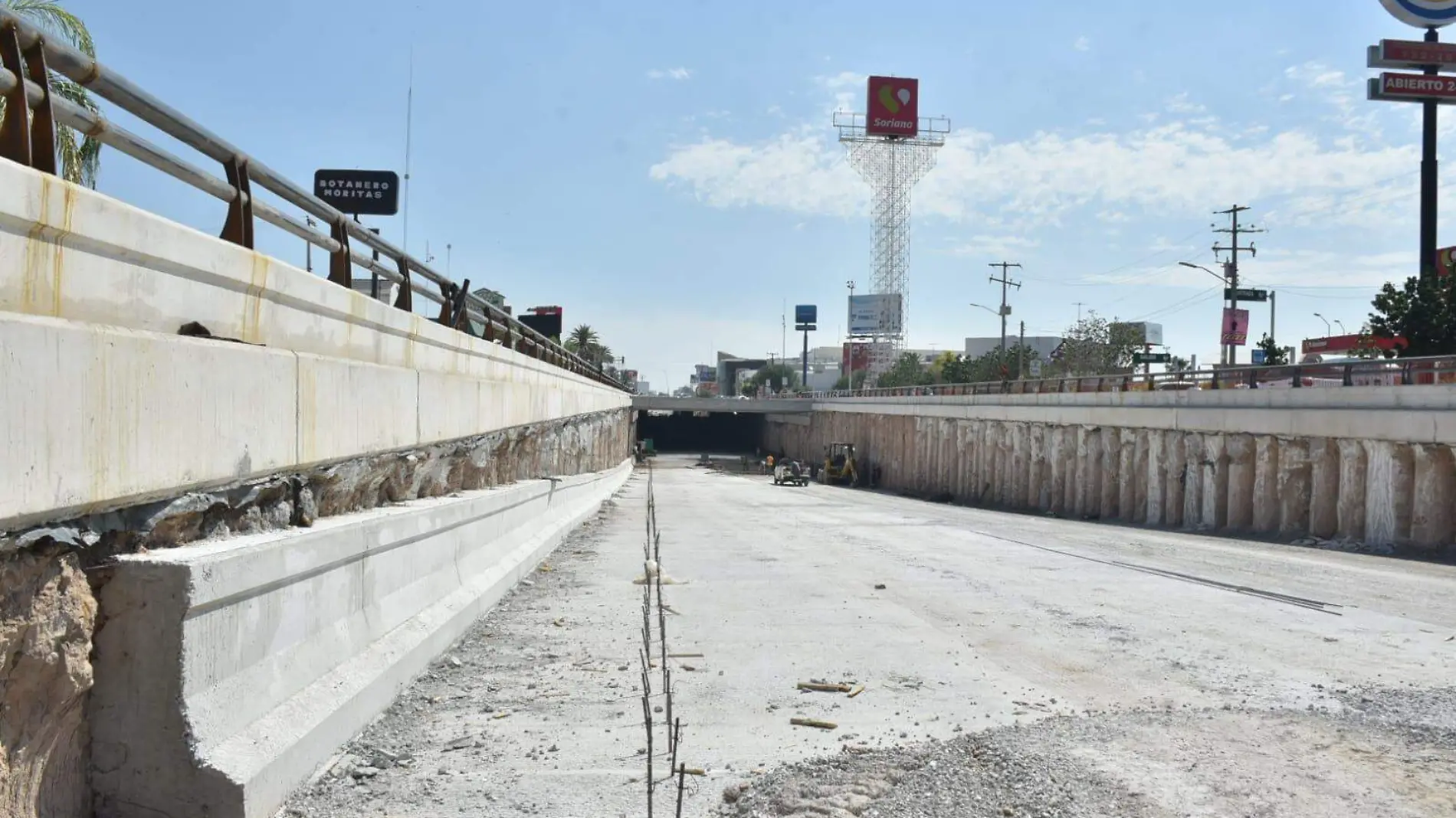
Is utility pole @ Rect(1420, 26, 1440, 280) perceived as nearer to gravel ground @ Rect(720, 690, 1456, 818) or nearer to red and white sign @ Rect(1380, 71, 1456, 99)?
red and white sign @ Rect(1380, 71, 1456, 99)

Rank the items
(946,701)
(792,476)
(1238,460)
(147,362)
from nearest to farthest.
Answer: (147,362)
(946,701)
(1238,460)
(792,476)

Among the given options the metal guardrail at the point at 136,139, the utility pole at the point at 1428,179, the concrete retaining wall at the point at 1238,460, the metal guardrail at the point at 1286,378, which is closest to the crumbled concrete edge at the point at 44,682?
the metal guardrail at the point at 136,139

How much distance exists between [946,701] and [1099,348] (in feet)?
233

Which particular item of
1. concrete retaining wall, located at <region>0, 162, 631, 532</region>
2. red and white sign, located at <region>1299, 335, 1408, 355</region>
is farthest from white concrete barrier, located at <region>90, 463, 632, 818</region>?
red and white sign, located at <region>1299, 335, 1408, 355</region>

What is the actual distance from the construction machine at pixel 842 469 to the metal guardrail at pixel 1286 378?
21.3m

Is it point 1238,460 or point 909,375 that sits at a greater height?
point 909,375

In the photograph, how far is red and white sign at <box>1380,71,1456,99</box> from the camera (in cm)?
4003

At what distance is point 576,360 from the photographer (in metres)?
32.4

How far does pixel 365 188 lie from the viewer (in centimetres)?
1853

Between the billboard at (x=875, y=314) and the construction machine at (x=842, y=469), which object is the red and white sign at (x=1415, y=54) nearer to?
the construction machine at (x=842, y=469)

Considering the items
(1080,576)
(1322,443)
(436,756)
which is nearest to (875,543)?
(1080,576)

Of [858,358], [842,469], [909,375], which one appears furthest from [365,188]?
[858,358]

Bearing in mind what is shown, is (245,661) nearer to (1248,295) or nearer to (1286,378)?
(1286,378)

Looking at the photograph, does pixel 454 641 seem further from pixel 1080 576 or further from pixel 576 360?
pixel 576 360
